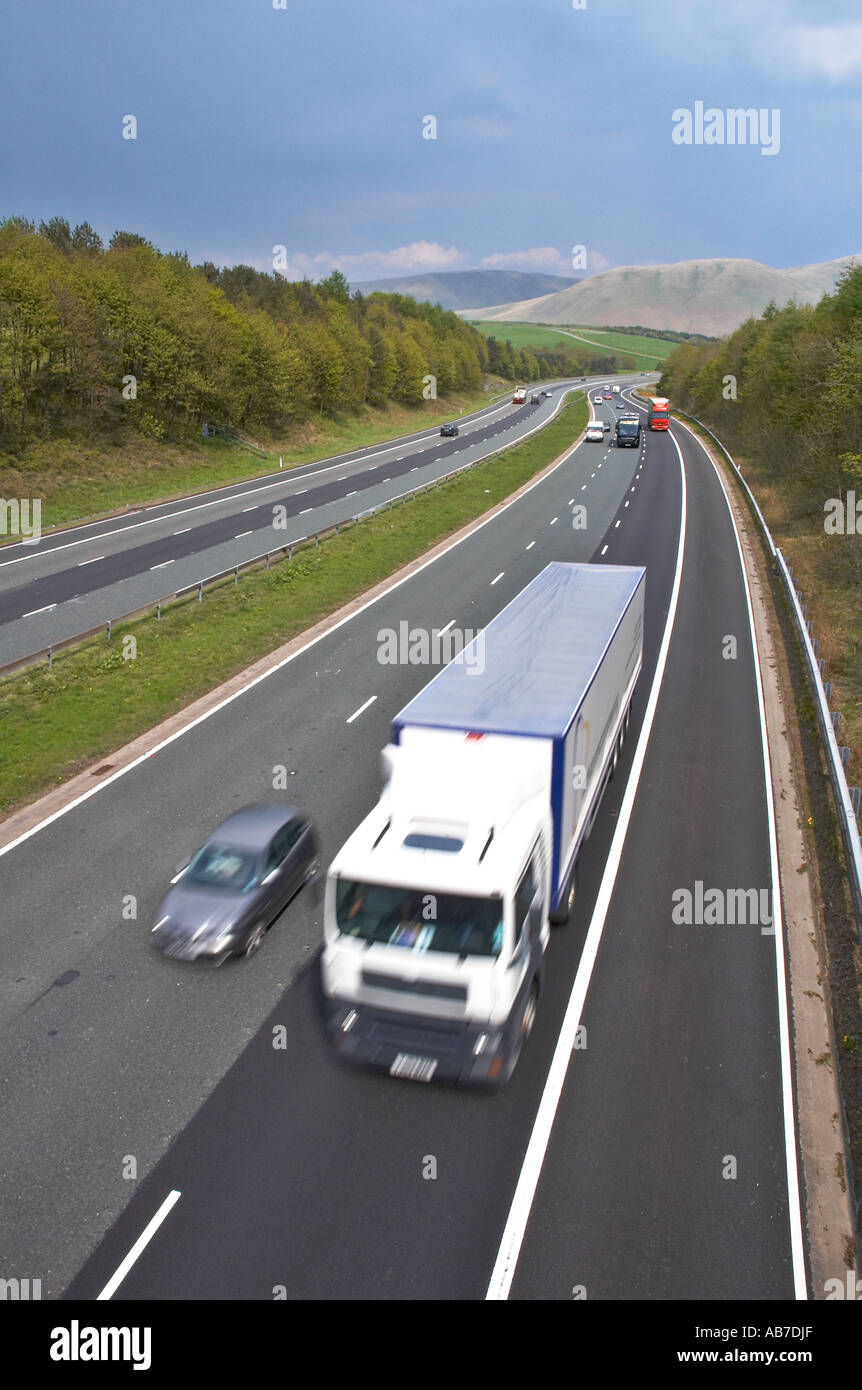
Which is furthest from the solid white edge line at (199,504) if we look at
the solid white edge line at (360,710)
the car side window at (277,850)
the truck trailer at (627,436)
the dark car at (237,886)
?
the car side window at (277,850)

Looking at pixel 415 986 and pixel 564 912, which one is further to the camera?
pixel 564 912

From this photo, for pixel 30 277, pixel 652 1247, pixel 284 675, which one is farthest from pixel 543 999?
pixel 30 277

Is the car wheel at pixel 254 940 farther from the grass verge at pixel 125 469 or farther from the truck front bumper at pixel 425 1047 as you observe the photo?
the grass verge at pixel 125 469

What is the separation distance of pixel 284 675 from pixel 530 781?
12.9 m

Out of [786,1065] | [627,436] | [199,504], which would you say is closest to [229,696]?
[786,1065]

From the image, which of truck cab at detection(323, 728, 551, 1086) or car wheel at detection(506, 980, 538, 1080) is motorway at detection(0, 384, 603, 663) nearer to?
truck cab at detection(323, 728, 551, 1086)

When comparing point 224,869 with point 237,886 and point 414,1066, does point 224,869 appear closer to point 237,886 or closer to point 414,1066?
point 237,886

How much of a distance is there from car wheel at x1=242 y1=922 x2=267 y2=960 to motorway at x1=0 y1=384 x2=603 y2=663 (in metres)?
14.6

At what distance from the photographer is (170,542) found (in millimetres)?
37469

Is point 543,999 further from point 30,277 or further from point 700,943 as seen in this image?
point 30,277

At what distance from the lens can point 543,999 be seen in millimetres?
11305

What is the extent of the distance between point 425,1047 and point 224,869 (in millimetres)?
4488

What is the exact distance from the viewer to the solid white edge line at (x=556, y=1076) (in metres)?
7.92

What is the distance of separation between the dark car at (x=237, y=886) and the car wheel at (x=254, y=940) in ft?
0.05
